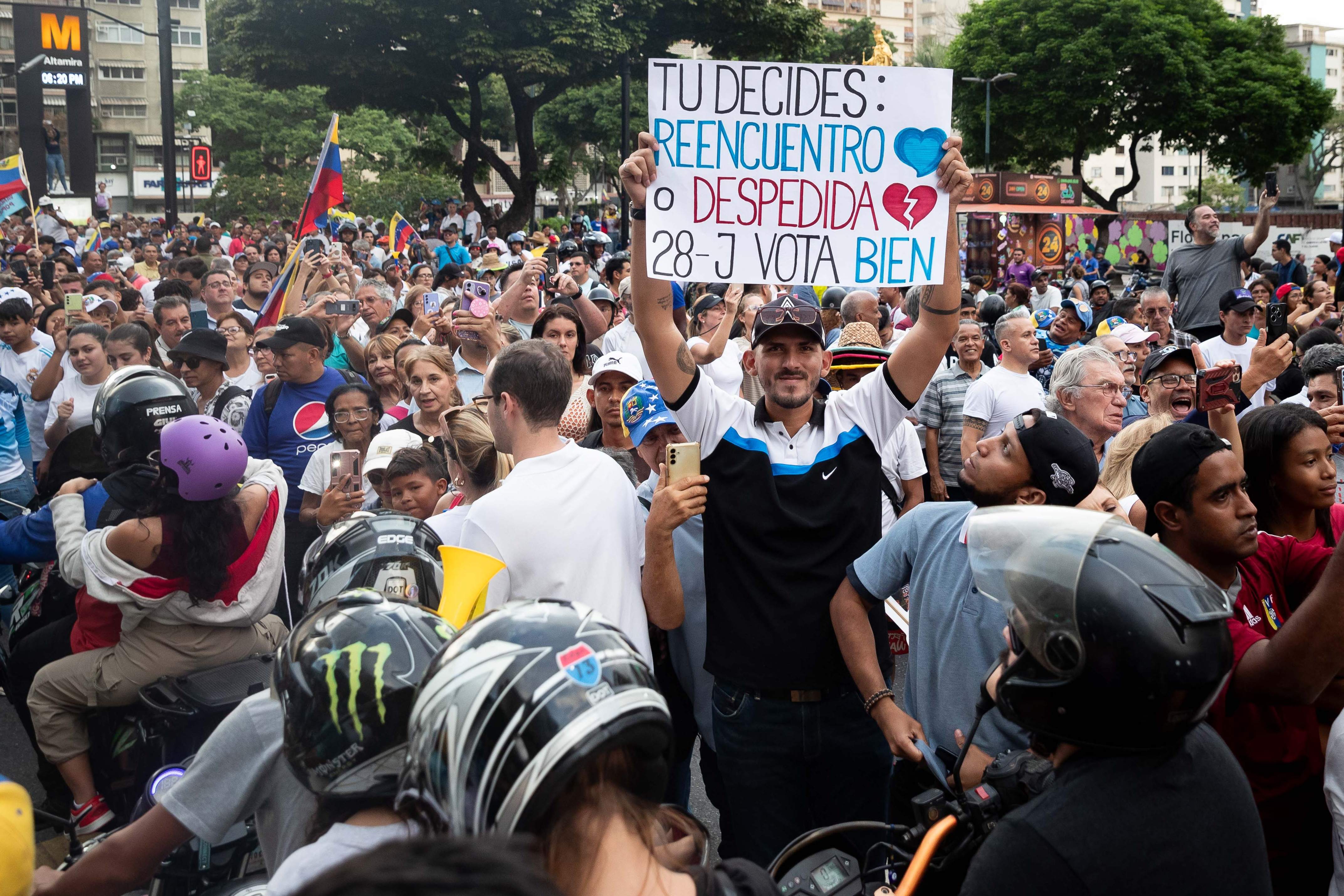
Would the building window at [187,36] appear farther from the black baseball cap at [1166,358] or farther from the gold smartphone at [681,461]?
the gold smartphone at [681,461]

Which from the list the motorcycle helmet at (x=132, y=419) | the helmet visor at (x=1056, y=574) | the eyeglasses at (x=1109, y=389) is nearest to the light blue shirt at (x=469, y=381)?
the motorcycle helmet at (x=132, y=419)

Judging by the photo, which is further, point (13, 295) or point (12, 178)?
point (12, 178)

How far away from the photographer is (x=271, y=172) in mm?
58688

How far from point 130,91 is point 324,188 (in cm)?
7923

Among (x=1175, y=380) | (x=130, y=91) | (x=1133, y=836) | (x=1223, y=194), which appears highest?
(x=130, y=91)

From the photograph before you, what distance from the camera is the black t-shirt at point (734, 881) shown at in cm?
158

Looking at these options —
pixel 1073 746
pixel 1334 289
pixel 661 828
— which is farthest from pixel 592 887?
pixel 1334 289

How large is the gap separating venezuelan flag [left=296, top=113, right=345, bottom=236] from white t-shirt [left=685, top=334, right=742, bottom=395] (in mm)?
4034

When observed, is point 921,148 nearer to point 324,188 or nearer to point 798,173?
point 798,173

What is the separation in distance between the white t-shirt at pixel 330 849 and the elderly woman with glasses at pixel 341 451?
2666mm

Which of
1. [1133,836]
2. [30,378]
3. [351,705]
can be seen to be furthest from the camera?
[30,378]

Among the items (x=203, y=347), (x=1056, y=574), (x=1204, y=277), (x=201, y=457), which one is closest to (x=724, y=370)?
(x=203, y=347)

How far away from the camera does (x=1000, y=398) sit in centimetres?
626

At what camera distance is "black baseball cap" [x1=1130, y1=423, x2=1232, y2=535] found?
2766mm
